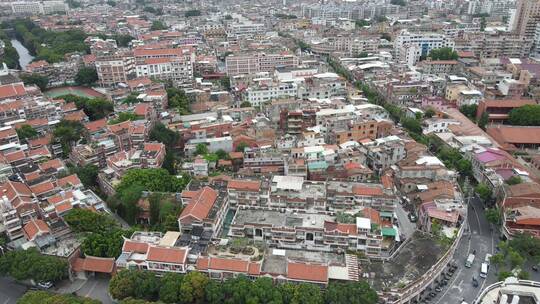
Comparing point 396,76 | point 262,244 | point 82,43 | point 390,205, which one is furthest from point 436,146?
point 82,43

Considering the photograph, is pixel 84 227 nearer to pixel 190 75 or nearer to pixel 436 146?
pixel 436 146

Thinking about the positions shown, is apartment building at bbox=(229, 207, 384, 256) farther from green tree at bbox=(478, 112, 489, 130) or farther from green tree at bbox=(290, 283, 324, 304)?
green tree at bbox=(478, 112, 489, 130)

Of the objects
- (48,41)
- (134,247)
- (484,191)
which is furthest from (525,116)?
(48,41)

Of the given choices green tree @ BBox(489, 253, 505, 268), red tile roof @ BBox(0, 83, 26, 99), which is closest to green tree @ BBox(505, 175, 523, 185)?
green tree @ BBox(489, 253, 505, 268)

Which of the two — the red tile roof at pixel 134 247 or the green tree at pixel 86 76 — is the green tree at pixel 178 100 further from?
the red tile roof at pixel 134 247

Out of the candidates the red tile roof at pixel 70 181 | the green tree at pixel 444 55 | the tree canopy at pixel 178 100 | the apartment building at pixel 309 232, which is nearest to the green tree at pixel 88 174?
the red tile roof at pixel 70 181
